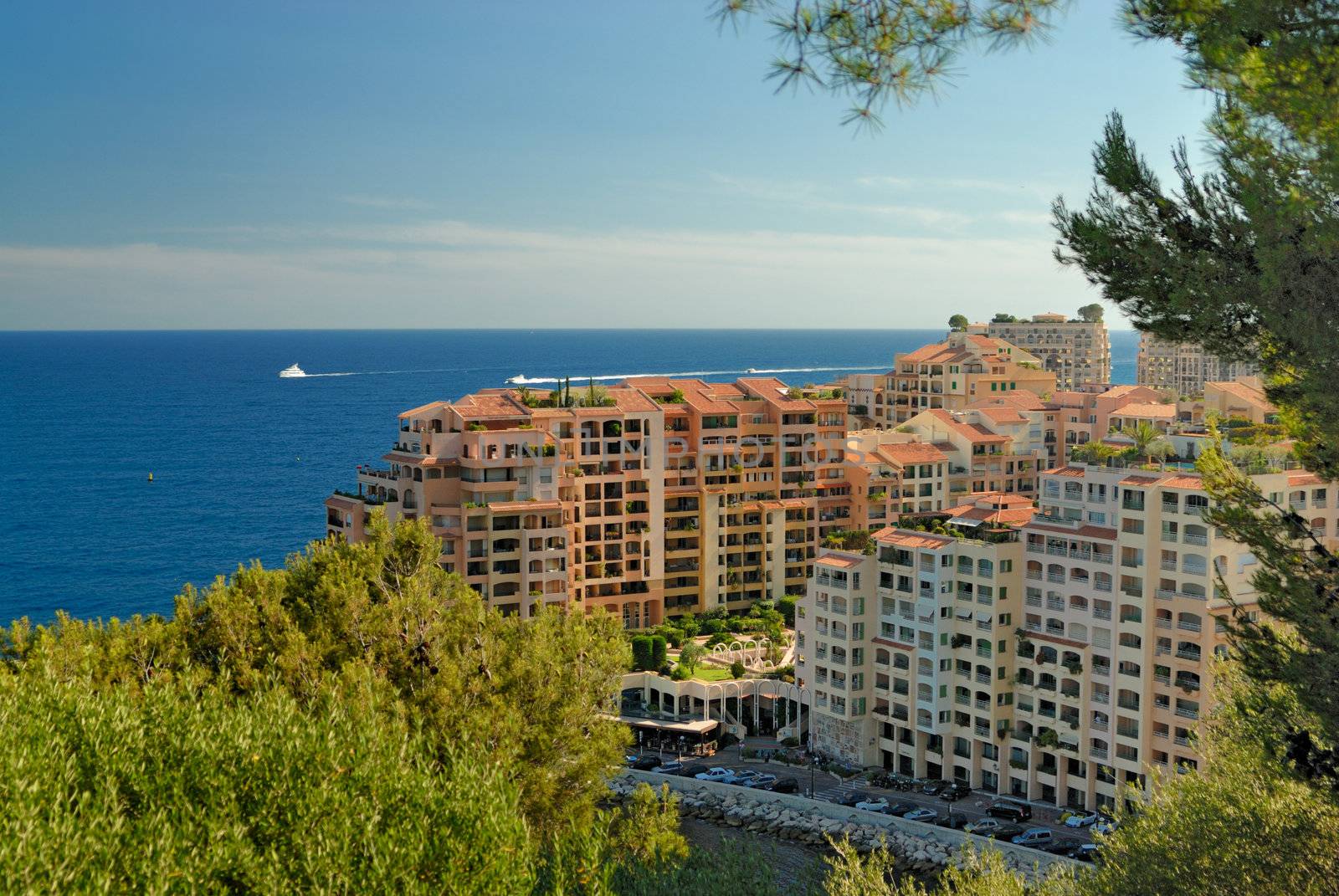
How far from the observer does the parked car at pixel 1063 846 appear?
32.4 m

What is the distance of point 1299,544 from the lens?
35.9 feet

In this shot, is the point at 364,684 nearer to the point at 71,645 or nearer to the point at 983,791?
the point at 71,645

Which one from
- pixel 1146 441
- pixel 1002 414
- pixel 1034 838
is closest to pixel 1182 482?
pixel 1146 441

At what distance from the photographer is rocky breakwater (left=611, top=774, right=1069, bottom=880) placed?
3219 centimetres

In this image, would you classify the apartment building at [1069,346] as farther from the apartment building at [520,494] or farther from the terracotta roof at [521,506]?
the terracotta roof at [521,506]

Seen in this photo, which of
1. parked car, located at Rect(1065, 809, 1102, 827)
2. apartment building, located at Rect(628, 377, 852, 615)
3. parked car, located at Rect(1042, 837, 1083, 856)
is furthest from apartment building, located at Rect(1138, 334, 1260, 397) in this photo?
parked car, located at Rect(1042, 837, 1083, 856)

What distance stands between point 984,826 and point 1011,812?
164 centimetres

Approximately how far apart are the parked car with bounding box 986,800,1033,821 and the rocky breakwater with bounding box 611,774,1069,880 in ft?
8.32

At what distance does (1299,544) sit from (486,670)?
12.2m

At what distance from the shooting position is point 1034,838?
33.3m

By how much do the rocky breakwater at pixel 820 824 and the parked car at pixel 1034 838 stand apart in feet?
3.77

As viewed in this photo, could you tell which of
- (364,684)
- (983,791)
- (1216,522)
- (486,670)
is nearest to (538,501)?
(983,791)

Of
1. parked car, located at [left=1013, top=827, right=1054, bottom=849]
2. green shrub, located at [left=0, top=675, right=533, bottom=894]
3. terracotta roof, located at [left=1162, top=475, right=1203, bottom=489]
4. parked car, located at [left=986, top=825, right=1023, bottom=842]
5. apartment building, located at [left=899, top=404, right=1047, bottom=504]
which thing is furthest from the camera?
apartment building, located at [left=899, top=404, right=1047, bottom=504]

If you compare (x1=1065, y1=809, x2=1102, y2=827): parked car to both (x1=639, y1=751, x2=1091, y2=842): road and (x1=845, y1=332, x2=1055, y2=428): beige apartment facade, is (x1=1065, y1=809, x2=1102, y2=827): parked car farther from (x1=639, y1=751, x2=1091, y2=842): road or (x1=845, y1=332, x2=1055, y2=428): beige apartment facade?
(x1=845, y1=332, x2=1055, y2=428): beige apartment facade
